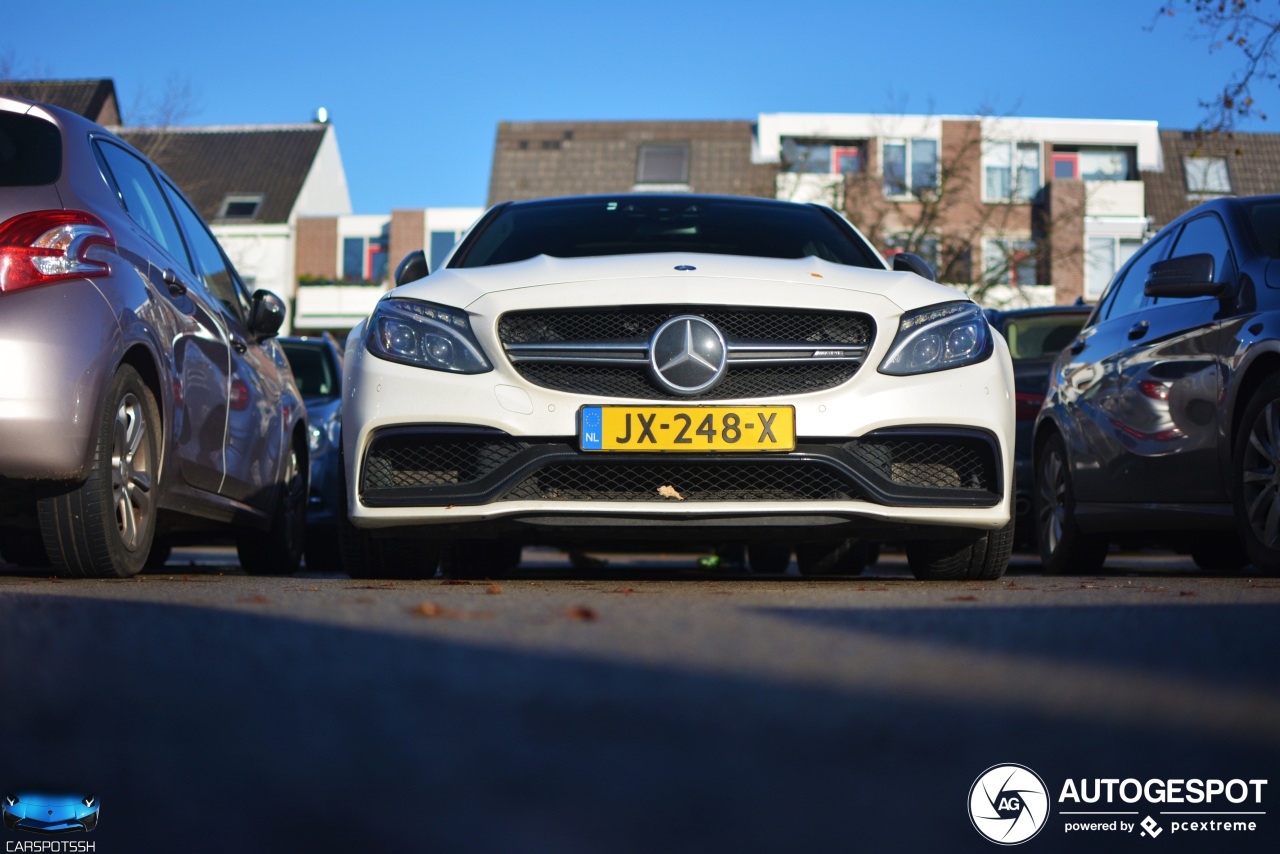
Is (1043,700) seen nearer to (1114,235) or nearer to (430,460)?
(430,460)

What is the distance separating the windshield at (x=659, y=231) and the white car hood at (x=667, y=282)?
568 mm

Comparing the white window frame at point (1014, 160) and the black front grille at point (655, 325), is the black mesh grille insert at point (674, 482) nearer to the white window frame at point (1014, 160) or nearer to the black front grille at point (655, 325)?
the black front grille at point (655, 325)

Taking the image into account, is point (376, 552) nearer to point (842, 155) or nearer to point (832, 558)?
point (832, 558)

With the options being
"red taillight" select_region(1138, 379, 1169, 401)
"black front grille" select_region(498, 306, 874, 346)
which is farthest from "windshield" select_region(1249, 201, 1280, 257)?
"black front grille" select_region(498, 306, 874, 346)

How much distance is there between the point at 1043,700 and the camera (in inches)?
85.3

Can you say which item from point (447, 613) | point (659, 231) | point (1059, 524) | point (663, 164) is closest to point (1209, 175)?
point (663, 164)

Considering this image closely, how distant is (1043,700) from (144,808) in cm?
122

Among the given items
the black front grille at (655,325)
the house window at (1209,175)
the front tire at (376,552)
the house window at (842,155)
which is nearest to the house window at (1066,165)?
the house window at (1209,175)

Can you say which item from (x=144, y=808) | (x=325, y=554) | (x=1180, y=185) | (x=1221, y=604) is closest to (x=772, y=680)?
(x=144, y=808)

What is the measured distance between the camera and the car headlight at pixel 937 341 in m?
5.14

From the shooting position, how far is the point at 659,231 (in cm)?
644

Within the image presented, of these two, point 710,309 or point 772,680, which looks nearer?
point 772,680

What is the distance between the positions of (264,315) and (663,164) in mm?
46817

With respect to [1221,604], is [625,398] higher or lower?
higher
